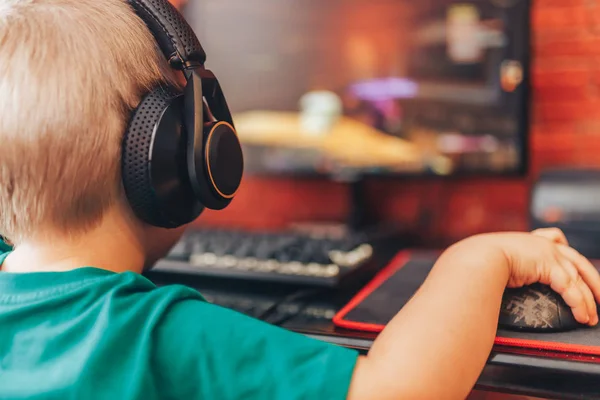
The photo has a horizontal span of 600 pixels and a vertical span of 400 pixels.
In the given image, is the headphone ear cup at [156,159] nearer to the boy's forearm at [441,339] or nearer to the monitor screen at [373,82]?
the boy's forearm at [441,339]

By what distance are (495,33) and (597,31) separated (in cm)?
26

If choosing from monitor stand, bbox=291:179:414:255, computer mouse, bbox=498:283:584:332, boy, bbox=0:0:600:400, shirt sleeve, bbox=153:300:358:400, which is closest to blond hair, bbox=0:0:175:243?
boy, bbox=0:0:600:400

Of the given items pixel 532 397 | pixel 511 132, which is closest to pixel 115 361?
pixel 532 397

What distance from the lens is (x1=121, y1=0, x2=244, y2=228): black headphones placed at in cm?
50

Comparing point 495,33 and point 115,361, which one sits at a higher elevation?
point 495,33

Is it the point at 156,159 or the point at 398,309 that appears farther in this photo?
the point at 398,309

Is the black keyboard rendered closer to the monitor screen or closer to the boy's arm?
the boy's arm

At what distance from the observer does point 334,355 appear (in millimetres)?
450

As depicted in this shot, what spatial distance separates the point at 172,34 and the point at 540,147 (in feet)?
3.25

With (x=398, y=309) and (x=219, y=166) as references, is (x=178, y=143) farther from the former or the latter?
(x=398, y=309)

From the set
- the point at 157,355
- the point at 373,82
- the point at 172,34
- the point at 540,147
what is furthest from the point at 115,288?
the point at 540,147

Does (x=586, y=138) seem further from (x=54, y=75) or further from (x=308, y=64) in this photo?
(x=54, y=75)

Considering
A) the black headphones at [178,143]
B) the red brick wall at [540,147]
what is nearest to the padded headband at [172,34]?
the black headphones at [178,143]

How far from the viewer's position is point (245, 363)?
0.45 meters
